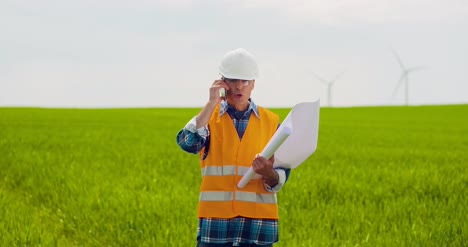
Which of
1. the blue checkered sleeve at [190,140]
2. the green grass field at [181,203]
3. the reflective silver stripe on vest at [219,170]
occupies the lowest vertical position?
→ the green grass field at [181,203]

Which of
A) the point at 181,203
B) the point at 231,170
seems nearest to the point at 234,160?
the point at 231,170

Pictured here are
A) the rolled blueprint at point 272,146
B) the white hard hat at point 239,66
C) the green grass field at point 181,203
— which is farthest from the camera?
the green grass field at point 181,203

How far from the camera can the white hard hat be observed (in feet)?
11.0

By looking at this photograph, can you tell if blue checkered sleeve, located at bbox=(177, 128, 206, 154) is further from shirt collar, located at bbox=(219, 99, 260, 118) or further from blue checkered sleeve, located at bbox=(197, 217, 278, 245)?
blue checkered sleeve, located at bbox=(197, 217, 278, 245)

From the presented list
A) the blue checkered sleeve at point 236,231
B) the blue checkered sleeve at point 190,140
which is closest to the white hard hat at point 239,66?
the blue checkered sleeve at point 190,140

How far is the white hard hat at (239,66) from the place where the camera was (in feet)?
11.0

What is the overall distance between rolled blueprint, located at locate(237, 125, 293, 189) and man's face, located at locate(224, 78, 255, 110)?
38cm

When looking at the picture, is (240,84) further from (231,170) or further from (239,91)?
(231,170)

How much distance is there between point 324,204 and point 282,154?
432 cm

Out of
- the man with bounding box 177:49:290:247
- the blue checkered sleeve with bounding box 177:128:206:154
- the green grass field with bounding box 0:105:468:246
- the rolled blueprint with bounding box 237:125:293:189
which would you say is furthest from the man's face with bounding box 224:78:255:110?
the green grass field with bounding box 0:105:468:246

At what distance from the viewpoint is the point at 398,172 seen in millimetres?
10508

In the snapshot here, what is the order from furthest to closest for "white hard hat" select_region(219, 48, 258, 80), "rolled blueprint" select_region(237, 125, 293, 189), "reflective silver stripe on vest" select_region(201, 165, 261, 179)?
"reflective silver stripe on vest" select_region(201, 165, 261, 179)
"white hard hat" select_region(219, 48, 258, 80)
"rolled blueprint" select_region(237, 125, 293, 189)

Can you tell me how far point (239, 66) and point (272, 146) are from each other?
50 centimetres

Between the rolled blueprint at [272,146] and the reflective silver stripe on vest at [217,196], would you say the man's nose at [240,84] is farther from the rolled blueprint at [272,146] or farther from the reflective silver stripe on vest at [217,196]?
the reflective silver stripe on vest at [217,196]
